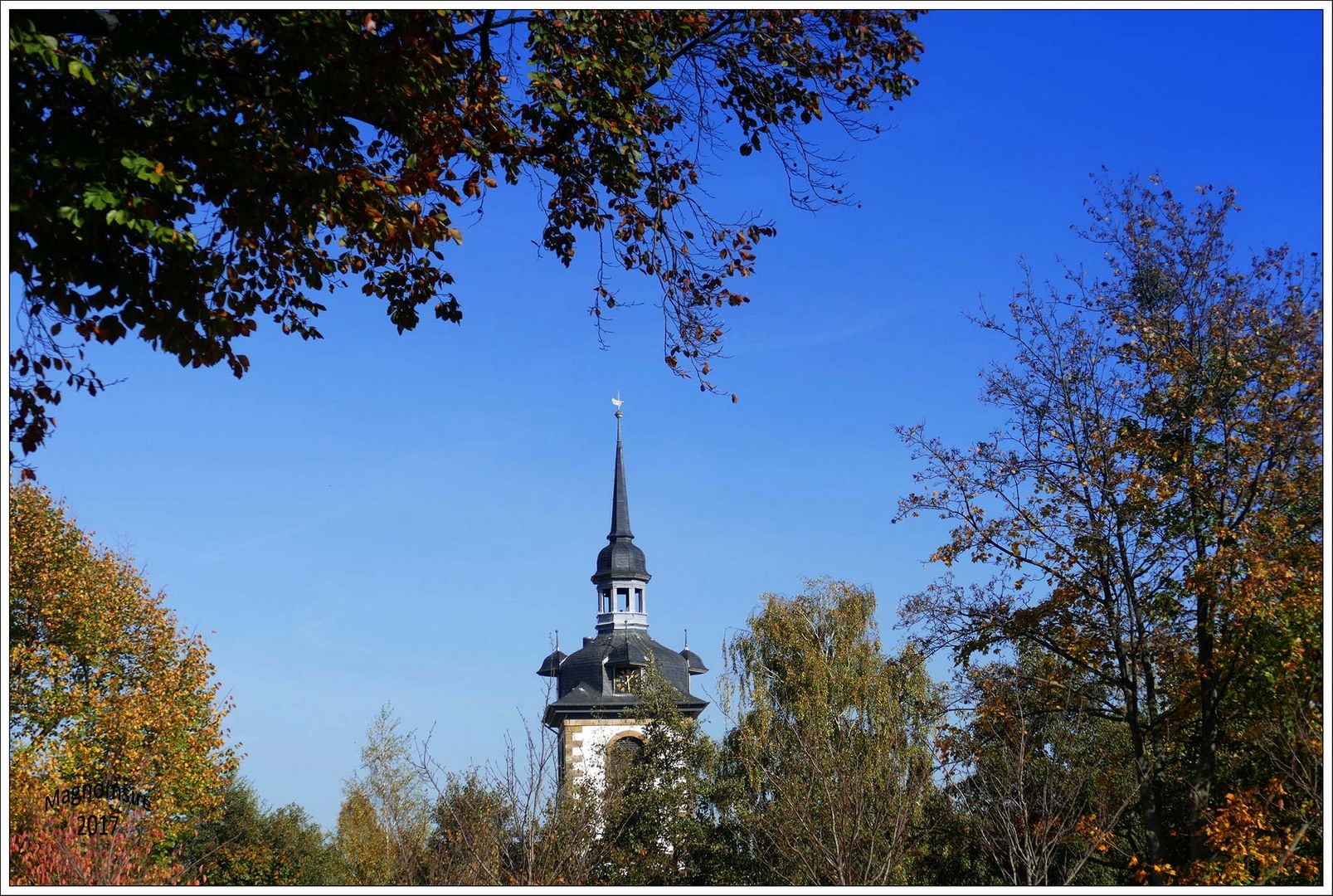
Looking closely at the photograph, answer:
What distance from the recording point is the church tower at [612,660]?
55406 mm

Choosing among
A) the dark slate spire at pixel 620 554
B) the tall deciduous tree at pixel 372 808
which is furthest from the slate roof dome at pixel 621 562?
the tall deciduous tree at pixel 372 808

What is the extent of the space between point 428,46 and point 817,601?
2526cm

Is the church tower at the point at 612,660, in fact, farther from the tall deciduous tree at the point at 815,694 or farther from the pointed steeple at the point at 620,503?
the tall deciduous tree at the point at 815,694

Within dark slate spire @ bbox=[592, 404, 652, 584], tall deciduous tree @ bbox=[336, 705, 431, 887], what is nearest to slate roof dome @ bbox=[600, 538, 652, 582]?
dark slate spire @ bbox=[592, 404, 652, 584]

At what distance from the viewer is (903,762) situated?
26328 mm

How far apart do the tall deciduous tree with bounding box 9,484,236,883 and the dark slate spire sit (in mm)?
31579

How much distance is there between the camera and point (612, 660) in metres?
56.6

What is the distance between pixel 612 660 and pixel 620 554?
5.33 m

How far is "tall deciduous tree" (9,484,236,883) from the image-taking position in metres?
25.4

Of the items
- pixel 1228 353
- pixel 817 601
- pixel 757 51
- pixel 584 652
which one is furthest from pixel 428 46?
pixel 584 652

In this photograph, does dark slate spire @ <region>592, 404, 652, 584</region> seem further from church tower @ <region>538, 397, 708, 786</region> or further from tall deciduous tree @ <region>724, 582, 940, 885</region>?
tall deciduous tree @ <region>724, 582, 940, 885</region>

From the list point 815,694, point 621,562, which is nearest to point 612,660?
point 621,562

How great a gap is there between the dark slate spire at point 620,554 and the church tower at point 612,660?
1.6 inches

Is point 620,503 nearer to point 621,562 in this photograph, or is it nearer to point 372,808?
point 621,562
